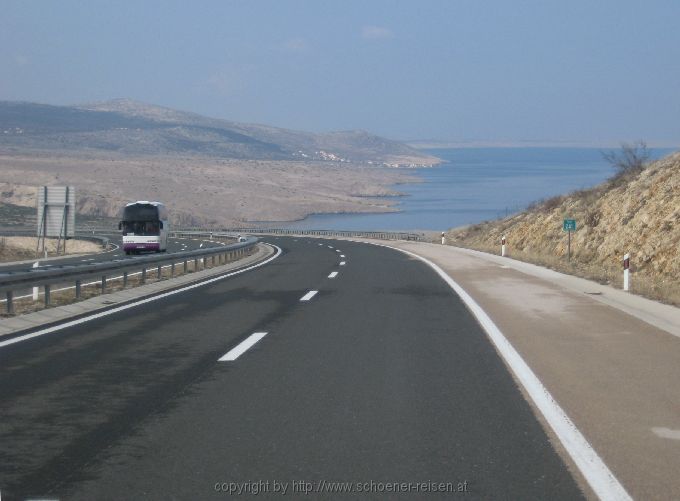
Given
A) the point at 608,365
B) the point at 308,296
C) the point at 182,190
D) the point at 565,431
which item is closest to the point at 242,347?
the point at 608,365

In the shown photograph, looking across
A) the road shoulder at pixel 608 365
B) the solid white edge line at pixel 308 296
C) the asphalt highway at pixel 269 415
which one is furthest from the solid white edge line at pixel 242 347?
the solid white edge line at pixel 308 296

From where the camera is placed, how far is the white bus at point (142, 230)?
4491cm

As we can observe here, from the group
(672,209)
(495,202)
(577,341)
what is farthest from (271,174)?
(577,341)

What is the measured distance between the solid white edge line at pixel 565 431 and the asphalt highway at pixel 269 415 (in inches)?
6.0

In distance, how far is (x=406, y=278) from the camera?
24500 mm

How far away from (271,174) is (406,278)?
173m

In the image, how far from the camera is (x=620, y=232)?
105 feet

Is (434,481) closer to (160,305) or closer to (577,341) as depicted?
(577,341)

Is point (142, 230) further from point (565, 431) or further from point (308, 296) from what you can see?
point (565, 431)

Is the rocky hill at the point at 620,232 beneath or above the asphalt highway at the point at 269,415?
above

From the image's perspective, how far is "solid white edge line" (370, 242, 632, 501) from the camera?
18.5 ft

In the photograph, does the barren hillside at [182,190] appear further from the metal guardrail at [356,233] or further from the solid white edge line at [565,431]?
the solid white edge line at [565,431]

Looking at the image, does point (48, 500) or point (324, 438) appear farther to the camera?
point (324, 438)

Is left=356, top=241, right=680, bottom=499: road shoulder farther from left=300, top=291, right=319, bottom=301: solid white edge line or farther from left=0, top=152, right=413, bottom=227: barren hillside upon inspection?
left=0, top=152, right=413, bottom=227: barren hillside
